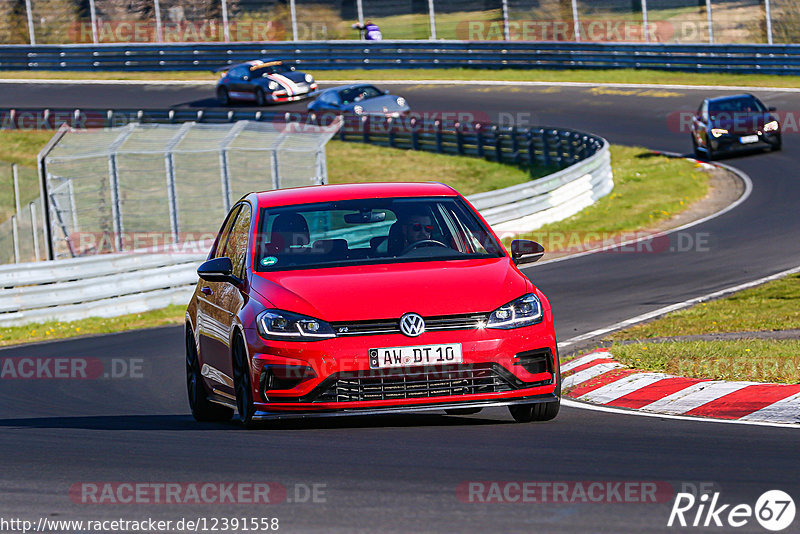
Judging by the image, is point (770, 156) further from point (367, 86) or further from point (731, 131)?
point (367, 86)

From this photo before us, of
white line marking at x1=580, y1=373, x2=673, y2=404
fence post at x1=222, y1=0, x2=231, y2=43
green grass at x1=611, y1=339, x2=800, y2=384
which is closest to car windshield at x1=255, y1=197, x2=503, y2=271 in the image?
white line marking at x1=580, y1=373, x2=673, y2=404

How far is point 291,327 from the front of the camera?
7176 mm

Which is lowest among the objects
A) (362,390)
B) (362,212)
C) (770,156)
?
(770,156)

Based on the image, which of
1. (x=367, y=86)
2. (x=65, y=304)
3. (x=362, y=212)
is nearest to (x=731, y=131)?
(x=367, y=86)

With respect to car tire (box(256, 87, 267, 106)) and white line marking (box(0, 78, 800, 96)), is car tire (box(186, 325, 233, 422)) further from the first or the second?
car tire (box(256, 87, 267, 106))

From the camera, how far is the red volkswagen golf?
707 cm

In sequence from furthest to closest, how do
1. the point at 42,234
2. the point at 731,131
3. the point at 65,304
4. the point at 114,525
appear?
the point at 731,131, the point at 42,234, the point at 65,304, the point at 114,525

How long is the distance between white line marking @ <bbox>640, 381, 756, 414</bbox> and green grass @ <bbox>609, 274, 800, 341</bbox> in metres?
3.56

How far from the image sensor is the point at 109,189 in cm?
2214

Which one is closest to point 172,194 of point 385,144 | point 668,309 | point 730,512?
point 668,309

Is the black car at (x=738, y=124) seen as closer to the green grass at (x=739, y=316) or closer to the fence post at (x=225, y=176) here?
the fence post at (x=225, y=176)

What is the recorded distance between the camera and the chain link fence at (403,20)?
41625 millimetres

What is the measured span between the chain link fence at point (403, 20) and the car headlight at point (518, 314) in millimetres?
35382

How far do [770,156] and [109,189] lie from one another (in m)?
15.7
